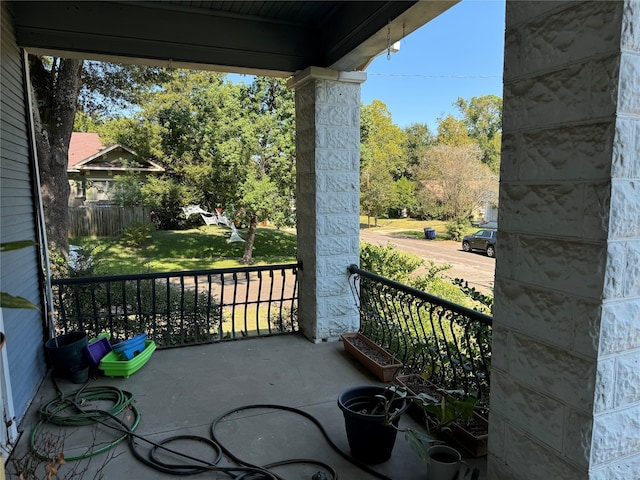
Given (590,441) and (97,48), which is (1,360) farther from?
(590,441)

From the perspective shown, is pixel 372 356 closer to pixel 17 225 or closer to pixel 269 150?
pixel 17 225

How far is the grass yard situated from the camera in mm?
11156

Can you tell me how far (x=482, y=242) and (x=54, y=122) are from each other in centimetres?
1092

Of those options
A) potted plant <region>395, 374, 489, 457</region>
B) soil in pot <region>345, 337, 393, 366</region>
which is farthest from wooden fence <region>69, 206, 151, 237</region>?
potted plant <region>395, 374, 489, 457</region>

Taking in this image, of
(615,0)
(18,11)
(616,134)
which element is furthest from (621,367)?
(18,11)

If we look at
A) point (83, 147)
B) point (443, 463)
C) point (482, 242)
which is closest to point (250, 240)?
point (482, 242)

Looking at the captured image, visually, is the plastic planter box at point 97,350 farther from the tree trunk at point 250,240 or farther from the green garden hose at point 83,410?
the tree trunk at point 250,240

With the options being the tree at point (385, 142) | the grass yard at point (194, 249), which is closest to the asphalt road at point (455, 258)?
the grass yard at point (194, 249)

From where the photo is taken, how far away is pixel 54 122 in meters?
5.43

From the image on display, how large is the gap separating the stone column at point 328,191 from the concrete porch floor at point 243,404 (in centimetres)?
32

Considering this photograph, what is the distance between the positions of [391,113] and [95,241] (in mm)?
16287

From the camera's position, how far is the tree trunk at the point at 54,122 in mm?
5285

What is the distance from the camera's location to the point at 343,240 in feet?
11.5

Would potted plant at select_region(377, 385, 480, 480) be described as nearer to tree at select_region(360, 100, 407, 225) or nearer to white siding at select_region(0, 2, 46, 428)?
white siding at select_region(0, 2, 46, 428)
